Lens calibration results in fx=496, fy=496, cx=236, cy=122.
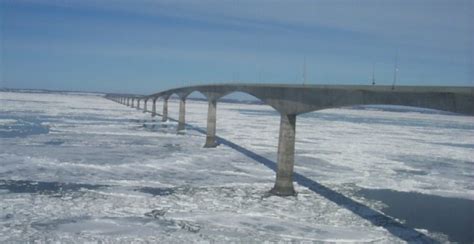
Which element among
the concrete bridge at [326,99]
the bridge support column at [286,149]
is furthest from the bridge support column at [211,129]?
the bridge support column at [286,149]

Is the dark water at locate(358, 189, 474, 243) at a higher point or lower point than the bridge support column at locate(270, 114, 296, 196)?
lower

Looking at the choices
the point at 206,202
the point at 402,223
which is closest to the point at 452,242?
the point at 402,223

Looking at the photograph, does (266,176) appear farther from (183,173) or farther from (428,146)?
(428,146)

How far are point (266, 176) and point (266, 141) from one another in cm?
1750

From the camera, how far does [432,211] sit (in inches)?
730

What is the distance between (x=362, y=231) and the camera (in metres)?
15.0

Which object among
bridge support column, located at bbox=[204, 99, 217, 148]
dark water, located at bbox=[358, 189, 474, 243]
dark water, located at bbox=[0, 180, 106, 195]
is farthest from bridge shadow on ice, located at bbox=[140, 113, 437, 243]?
bridge support column, located at bbox=[204, 99, 217, 148]

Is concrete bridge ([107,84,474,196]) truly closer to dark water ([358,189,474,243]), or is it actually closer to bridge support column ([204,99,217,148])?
dark water ([358,189,474,243])

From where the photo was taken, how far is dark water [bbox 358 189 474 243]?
1608cm

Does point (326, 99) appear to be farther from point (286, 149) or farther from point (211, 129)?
point (211, 129)

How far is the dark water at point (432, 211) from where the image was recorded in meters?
16.1

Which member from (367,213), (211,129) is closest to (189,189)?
(367,213)

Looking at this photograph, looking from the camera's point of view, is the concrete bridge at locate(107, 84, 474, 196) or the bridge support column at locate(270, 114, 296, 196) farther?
the bridge support column at locate(270, 114, 296, 196)

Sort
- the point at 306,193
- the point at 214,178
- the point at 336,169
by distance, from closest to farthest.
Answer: the point at 306,193 < the point at 214,178 < the point at 336,169
